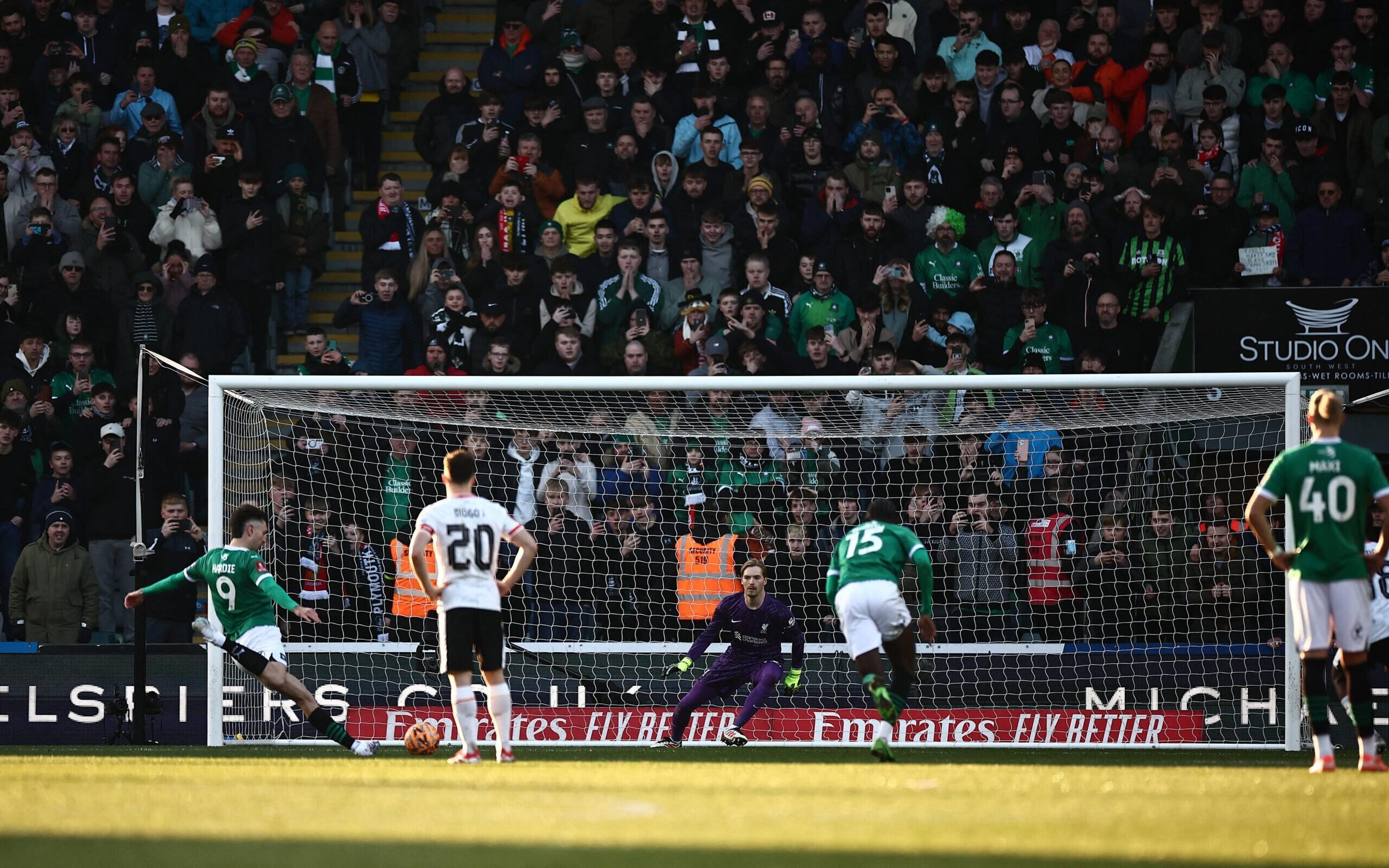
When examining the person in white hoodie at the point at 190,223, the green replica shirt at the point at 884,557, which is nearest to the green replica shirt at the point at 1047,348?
the green replica shirt at the point at 884,557

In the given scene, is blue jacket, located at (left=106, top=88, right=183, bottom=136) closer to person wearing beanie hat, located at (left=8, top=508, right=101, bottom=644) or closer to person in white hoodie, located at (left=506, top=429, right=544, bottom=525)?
person wearing beanie hat, located at (left=8, top=508, right=101, bottom=644)

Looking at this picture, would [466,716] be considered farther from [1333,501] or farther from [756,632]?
[1333,501]

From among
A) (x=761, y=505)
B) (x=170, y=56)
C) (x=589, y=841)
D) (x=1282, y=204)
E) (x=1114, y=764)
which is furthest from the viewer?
(x=170, y=56)

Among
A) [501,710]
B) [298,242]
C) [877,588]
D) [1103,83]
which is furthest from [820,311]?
[501,710]

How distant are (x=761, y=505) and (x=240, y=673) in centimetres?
427

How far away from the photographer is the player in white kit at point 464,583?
9.77 meters

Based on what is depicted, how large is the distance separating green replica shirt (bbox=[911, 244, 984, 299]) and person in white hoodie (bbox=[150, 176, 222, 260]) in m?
6.53

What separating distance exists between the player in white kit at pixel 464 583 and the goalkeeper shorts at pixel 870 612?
2.16 metres

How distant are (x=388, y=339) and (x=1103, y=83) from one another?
24.4 ft

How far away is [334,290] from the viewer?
17.4 meters

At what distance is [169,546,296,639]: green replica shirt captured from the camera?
11242 millimetres

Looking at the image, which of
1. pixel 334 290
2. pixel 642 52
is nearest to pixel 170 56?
pixel 334 290

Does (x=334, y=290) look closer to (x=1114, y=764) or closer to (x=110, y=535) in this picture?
→ (x=110, y=535)

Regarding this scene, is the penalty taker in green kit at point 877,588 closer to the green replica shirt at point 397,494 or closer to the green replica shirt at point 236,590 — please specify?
the green replica shirt at point 236,590
